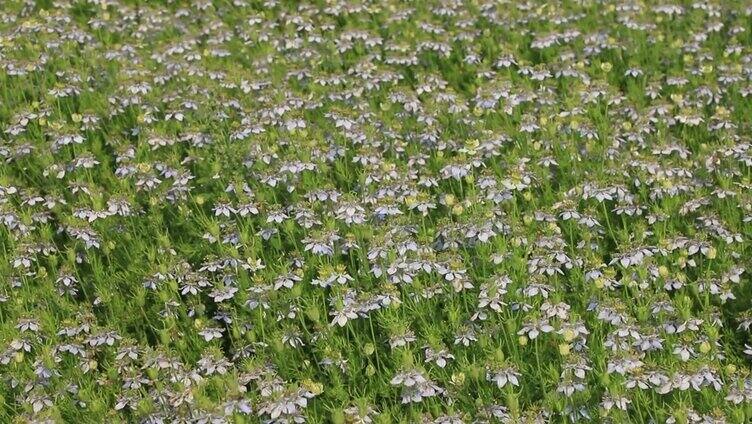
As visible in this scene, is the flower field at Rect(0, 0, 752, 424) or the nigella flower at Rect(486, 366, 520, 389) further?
the flower field at Rect(0, 0, 752, 424)

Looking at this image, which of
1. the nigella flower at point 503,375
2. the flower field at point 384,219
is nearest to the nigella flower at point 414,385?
the flower field at point 384,219

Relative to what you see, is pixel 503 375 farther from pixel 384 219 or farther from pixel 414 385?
pixel 384 219

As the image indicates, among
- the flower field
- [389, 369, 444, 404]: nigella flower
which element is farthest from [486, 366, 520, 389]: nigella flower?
[389, 369, 444, 404]: nigella flower

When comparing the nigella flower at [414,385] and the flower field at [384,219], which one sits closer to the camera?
the nigella flower at [414,385]

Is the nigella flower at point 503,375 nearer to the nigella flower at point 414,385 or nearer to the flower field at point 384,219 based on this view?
the flower field at point 384,219

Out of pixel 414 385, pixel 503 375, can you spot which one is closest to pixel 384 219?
pixel 414 385

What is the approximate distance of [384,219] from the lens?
6156 millimetres

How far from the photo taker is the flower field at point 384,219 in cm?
517

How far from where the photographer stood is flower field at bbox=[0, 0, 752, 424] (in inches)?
204

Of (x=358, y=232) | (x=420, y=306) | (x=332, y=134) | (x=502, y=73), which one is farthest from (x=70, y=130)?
(x=502, y=73)

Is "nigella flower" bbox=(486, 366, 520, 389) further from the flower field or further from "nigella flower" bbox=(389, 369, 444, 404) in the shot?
"nigella flower" bbox=(389, 369, 444, 404)

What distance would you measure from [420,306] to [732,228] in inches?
83.3

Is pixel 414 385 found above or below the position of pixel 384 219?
below

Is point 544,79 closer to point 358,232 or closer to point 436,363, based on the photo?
point 358,232
